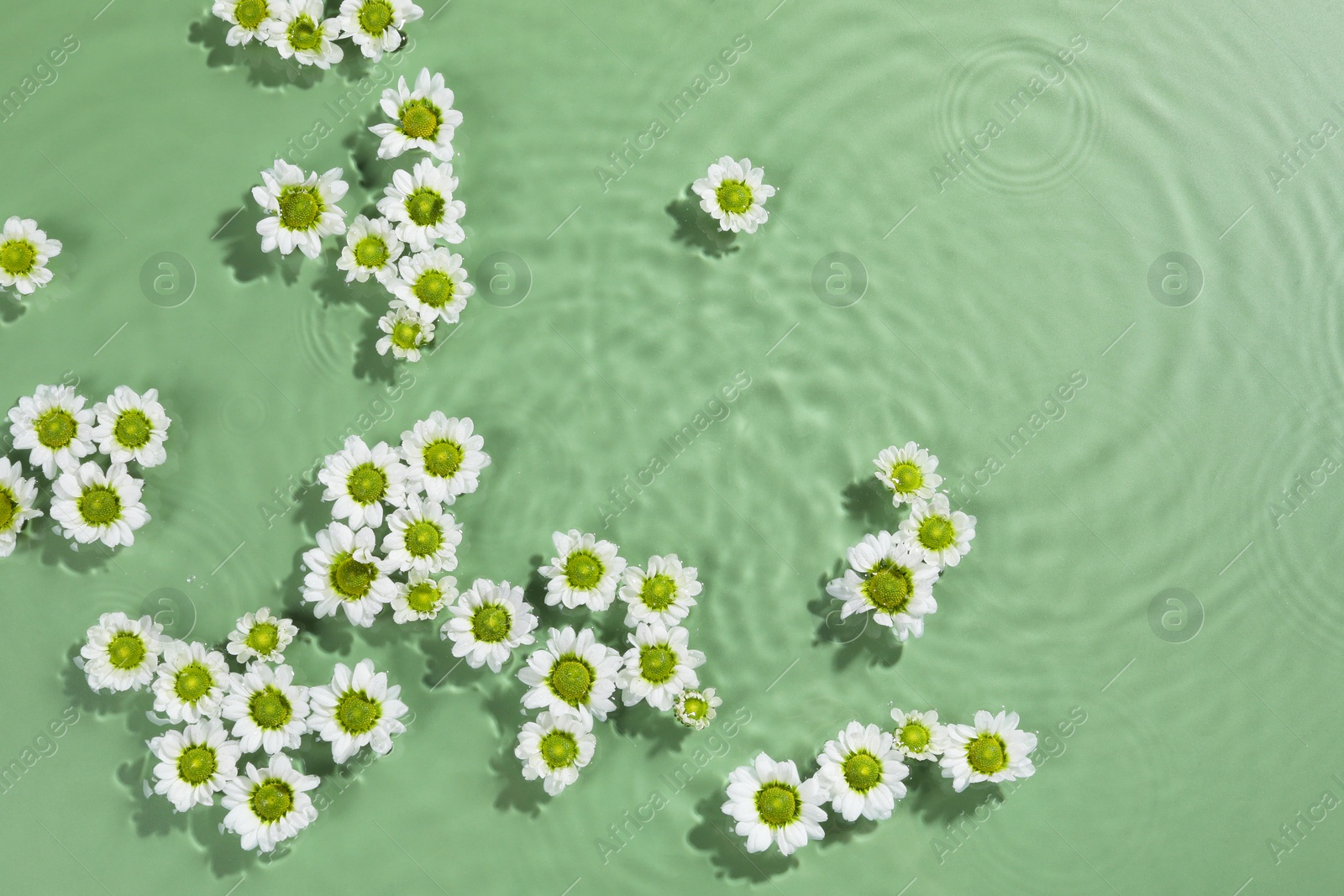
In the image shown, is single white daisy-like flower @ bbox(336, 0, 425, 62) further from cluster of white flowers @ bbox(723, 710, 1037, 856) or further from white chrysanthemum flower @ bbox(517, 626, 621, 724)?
cluster of white flowers @ bbox(723, 710, 1037, 856)

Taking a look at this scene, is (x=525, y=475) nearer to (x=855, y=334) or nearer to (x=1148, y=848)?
(x=855, y=334)

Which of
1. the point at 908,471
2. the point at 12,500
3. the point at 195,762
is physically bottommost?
the point at 195,762

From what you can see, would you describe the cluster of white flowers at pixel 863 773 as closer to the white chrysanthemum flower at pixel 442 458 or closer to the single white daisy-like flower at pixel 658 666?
the single white daisy-like flower at pixel 658 666

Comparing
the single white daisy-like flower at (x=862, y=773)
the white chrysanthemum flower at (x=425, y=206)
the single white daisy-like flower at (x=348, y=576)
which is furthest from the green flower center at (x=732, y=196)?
the single white daisy-like flower at (x=862, y=773)

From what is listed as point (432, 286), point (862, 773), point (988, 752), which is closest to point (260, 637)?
point (432, 286)

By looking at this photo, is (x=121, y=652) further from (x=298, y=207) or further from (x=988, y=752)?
(x=988, y=752)

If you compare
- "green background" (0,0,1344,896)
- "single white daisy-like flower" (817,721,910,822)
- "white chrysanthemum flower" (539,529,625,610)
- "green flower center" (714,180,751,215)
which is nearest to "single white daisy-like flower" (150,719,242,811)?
"green background" (0,0,1344,896)
